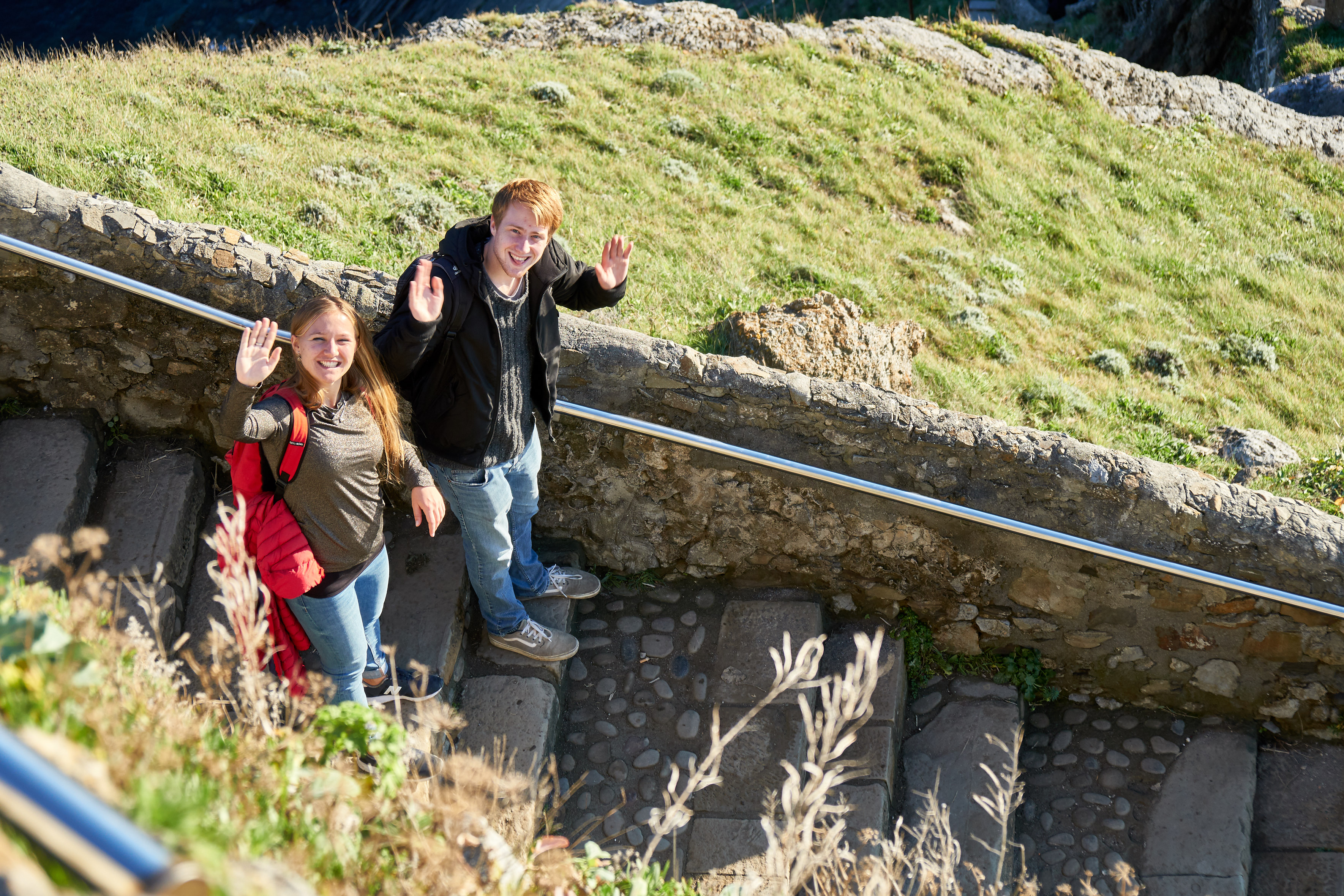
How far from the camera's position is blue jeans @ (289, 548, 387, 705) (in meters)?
3.39

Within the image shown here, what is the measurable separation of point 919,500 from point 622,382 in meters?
1.52

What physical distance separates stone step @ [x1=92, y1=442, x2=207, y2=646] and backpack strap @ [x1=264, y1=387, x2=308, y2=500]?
119 cm

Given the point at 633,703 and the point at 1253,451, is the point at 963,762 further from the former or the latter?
the point at 1253,451

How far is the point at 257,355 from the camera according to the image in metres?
3.11

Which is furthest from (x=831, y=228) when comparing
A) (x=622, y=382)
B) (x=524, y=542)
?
(x=524, y=542)

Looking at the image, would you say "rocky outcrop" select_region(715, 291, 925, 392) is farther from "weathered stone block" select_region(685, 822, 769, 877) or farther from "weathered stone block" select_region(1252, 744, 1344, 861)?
"weathered stone block" select_region(1252, 744, 1344, 861)

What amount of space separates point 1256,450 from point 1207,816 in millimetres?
2993

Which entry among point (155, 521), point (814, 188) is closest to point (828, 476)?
point (155, 521)

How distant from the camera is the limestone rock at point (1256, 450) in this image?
611cm

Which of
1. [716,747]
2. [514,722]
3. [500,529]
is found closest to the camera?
[716,747]

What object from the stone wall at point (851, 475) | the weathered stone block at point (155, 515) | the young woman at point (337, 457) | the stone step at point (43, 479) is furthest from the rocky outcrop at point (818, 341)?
the stone step at point (43, 479)

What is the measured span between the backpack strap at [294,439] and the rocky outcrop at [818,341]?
2.91 m

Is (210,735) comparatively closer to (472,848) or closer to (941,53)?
(472,848)

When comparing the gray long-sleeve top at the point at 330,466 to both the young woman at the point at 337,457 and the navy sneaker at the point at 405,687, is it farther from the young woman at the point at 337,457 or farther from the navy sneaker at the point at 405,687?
the navy sneaker at the point at 405,687
